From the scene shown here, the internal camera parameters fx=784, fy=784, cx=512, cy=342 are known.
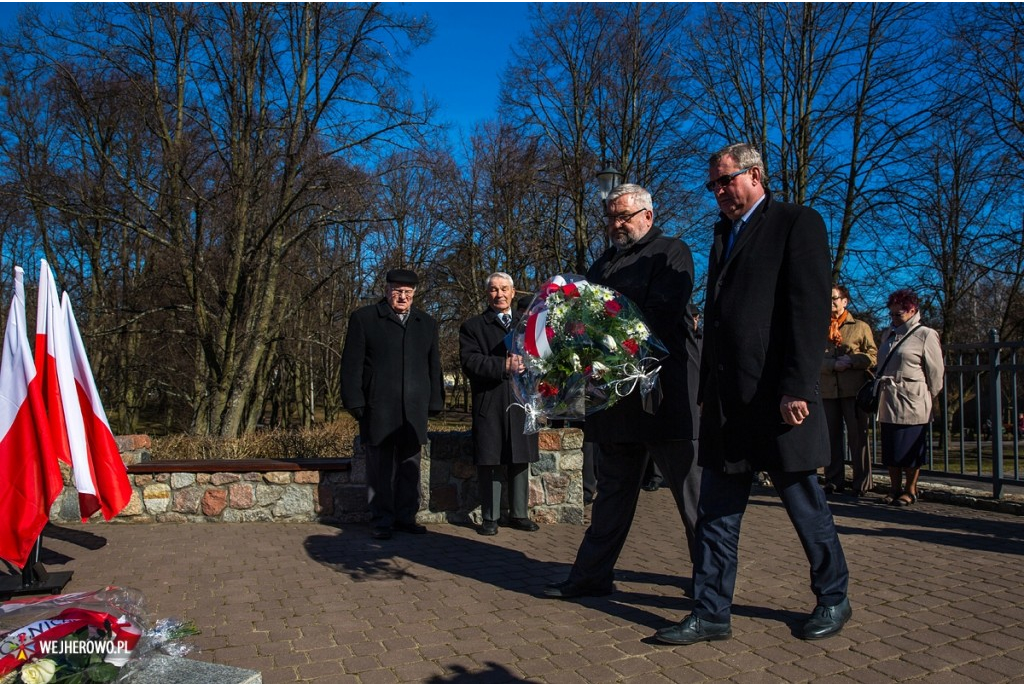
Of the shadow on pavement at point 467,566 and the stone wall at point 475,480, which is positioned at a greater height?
the stone wall at point 475,480

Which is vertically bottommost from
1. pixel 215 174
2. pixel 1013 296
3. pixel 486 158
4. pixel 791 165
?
pixel 1013 296

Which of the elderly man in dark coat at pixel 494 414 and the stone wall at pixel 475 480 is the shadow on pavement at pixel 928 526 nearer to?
the stone wall at pixel 475 480

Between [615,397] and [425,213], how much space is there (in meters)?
22.6

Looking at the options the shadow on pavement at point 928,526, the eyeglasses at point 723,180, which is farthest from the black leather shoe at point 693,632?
the shadow on pavement at point 928,526

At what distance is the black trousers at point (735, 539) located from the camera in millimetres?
3617

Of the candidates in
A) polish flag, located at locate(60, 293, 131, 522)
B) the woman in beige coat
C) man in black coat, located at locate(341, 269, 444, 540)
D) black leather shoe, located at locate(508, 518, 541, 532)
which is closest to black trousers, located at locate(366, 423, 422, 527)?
man in black coat, located at locate(341, 269, 444, 540)

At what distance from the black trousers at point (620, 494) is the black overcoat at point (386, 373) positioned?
2.44m

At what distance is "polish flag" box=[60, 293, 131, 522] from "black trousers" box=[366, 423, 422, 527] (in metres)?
1.86

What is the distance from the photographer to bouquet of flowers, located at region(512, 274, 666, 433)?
12.2 feet

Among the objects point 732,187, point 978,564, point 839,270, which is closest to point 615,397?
point 732,187

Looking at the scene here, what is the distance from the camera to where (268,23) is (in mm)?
14938

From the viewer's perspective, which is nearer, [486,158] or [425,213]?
[486,158]

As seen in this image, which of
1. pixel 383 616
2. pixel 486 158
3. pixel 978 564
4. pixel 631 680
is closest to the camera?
pixel 631 680

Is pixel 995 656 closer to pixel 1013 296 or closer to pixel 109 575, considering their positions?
pixel 109 575
